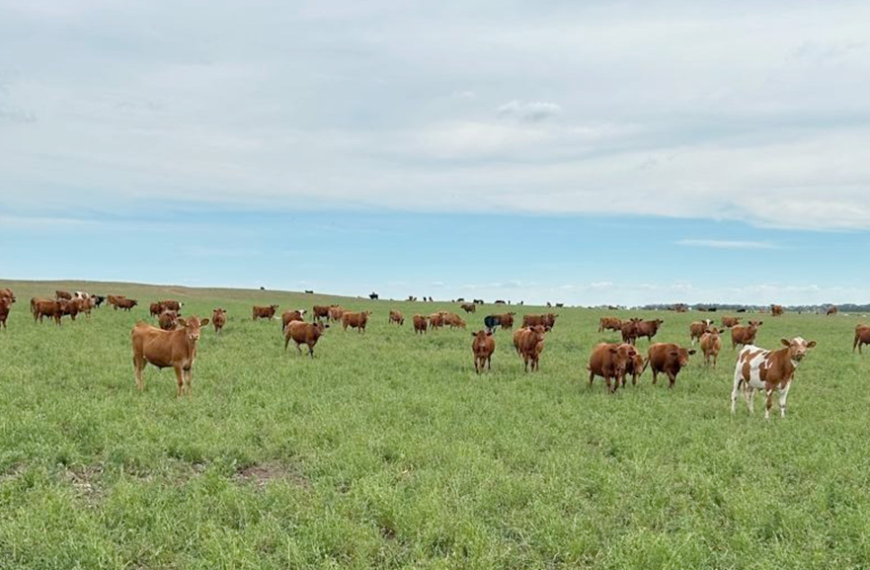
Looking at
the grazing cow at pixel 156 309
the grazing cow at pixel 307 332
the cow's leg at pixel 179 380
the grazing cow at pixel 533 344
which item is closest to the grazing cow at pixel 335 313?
the grazing cow at pixel 156 309

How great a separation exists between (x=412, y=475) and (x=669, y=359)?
10.9 m

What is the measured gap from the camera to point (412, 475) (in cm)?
918

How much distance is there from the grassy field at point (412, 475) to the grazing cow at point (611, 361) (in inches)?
26.4

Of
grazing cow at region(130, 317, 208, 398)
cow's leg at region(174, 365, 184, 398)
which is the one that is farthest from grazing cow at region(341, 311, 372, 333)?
cow's leg at region(174, 365, 184, 398)

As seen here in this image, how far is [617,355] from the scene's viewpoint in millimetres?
16719

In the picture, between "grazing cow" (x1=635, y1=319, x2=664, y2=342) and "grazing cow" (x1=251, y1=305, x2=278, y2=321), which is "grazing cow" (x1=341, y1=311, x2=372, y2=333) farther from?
"grazing cow" (x1=635, y1=319, x2=664, y2=342)

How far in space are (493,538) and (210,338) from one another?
22029 mm

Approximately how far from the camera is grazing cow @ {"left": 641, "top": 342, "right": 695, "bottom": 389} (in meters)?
17.6

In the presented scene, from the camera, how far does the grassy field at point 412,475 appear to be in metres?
6.87

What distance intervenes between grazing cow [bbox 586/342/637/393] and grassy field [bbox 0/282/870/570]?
0.67 metres

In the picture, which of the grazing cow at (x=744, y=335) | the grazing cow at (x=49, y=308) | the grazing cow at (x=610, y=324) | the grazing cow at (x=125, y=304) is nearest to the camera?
the grazing cow at (x=744, y=335)

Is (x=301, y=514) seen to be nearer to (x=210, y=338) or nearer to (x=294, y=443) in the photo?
(x=294, y=443)

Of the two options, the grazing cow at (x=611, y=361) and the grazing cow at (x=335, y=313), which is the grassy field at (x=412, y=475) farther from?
the grazing cow at (x=335, y=313)

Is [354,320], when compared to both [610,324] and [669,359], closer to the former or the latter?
[610,324]
